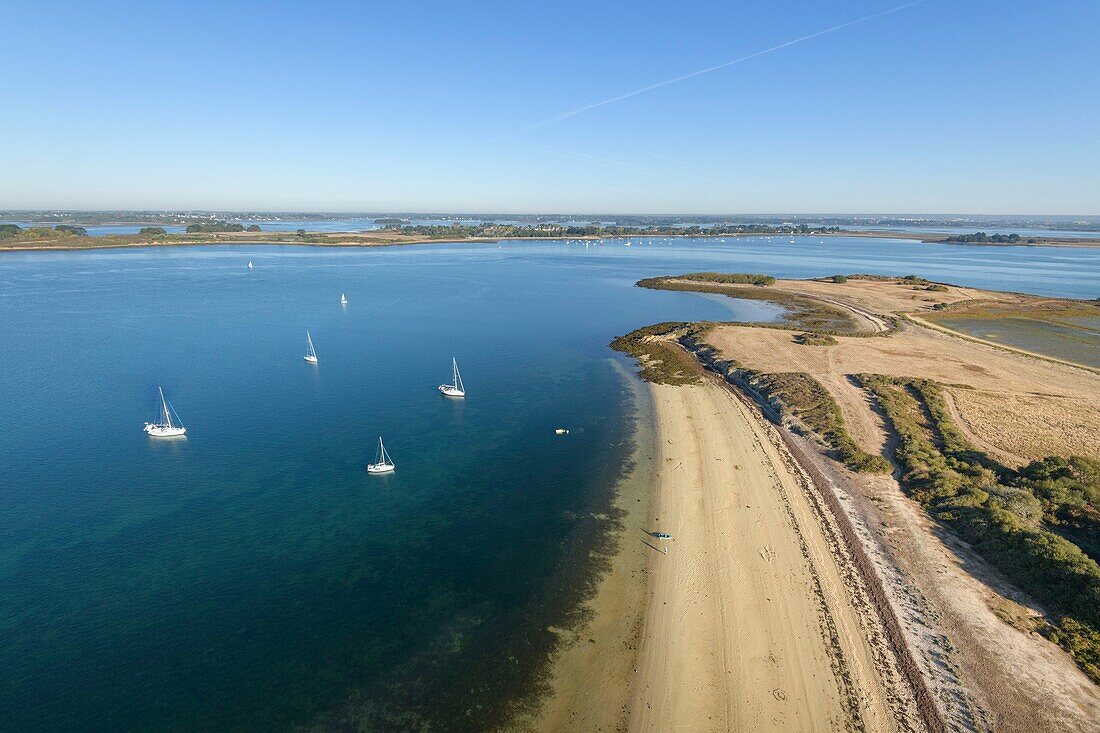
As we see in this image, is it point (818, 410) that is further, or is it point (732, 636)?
point (818, 410)

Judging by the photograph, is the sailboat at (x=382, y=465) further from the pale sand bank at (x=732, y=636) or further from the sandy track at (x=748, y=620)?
the sandy track at (x=748, y=620)

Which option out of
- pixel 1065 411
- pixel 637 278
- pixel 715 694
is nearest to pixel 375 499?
pixel 715 694

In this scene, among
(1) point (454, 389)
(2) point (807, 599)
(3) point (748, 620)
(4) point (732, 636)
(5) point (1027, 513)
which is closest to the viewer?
(4) point (732, 636)

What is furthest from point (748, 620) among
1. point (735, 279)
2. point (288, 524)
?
point (735, 279)

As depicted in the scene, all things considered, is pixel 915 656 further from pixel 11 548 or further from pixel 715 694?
pixel 11 548

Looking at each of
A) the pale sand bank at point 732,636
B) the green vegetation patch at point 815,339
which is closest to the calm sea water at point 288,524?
the pale sand bank at point 732,636

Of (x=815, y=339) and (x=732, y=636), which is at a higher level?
(x=815, y=339)

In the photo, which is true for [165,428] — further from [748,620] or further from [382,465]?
[748,620]

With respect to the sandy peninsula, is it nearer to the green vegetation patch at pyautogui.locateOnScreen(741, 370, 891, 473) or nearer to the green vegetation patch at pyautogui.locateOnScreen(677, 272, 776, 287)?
the green vegetation patch at pyautogui.locateOnScreen(741, 370, 891, 473)
